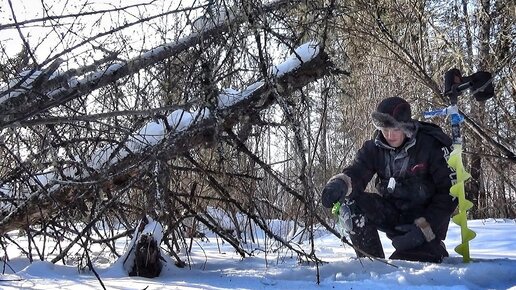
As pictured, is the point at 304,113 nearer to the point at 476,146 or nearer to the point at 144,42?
the point at 144,42

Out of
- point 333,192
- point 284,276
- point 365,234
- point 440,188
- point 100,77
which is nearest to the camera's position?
point 284,276

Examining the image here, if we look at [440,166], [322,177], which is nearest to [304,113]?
[322,177]

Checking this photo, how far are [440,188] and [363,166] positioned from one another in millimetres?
457

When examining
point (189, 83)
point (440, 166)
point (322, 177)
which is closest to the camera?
point (189, 83)

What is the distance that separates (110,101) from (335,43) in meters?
1.23

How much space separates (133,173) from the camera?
3070 millimetres

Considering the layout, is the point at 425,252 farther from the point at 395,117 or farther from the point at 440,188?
the point at 395,117

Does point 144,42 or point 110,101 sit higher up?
point 144,42

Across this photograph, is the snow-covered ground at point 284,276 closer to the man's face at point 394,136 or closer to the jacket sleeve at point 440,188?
A: the jacket sleeve at point 440,188

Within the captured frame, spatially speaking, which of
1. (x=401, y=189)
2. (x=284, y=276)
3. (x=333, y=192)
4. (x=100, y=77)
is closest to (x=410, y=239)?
(x=401, y=189)

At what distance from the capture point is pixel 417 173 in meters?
3.21

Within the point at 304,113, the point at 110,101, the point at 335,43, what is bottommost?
the point at 304,113

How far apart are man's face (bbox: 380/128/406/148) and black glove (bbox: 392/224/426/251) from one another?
1.54ft

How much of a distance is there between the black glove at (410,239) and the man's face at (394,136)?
0.47m
